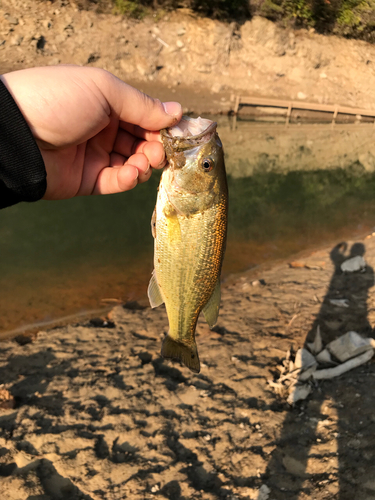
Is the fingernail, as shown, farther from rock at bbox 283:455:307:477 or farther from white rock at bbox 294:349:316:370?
white rock at bbox 294:349:316:370

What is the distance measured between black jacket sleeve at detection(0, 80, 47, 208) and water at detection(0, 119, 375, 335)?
16.4 feet

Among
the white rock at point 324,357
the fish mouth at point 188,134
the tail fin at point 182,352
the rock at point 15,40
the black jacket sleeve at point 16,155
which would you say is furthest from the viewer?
the rock at point 15,40

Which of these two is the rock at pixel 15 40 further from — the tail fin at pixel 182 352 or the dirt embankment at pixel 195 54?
the tail fin at pixel 182 352

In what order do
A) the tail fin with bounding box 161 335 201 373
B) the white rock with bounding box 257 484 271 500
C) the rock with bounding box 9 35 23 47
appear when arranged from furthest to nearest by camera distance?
the rock with bounding box 9 35 23 47 → the white rock with bounding box 257 484 271 500 → the tail fin with bounding box 161 335 201 373

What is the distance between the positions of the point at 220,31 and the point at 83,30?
9.84 metres

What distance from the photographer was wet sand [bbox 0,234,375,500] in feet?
12.7

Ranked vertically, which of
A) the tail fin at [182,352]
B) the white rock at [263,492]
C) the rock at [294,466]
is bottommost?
the white rock at [263,492]

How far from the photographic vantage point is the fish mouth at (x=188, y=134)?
2.68 metres

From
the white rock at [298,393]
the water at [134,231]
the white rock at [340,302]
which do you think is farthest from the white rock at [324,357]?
the water at [134,231]

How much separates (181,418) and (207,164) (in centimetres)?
318

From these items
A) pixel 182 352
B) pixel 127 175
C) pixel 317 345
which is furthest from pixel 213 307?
pixel 317 345

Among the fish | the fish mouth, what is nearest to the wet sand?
the fish

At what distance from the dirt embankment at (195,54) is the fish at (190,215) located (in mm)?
24276

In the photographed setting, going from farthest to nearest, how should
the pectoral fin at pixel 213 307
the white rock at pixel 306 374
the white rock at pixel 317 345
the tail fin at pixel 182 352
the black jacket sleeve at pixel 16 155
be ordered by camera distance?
the white rock at pixel 317 345 → the white rock at pixel 306 374 → the tail fin at pixel 182 352 → the pectoral fin at pixel 213 307 → the black jacket sleeve at pixel 16 155
